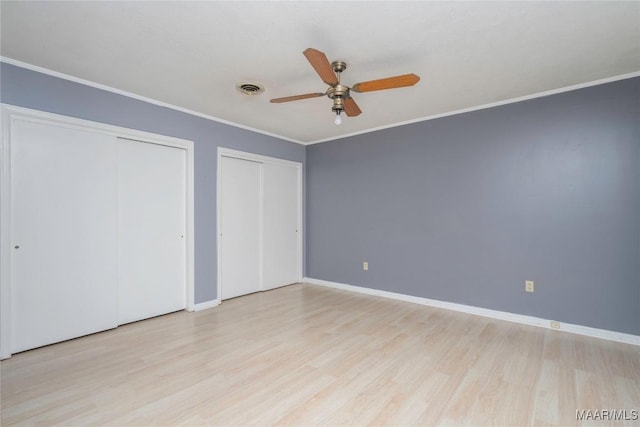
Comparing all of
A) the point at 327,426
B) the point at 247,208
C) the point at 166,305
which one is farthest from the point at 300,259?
the point at 327,426

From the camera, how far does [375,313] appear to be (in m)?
3.47

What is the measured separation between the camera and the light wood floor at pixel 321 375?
173cm

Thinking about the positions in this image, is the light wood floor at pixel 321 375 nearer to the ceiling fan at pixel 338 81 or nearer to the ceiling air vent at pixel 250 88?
the ceiling fan at pixel 338 81

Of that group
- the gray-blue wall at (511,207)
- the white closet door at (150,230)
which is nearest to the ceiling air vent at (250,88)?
the white closet door at (150,230)

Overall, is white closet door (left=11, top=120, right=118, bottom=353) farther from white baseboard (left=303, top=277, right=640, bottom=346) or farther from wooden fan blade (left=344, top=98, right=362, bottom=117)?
white baseboard (left=303, top=277, right=640, bottom=346)

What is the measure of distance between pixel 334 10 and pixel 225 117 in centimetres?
236

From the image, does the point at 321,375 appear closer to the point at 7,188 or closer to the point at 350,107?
the point at 350,107

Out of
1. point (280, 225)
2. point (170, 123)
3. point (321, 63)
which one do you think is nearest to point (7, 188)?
point (170, 123)

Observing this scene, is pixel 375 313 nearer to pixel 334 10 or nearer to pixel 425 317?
Result: pixel 425 317

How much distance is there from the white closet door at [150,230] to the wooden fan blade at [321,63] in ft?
7.55

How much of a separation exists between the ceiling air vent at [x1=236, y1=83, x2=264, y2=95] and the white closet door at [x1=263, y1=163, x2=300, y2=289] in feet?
5.52

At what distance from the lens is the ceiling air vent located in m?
2.74

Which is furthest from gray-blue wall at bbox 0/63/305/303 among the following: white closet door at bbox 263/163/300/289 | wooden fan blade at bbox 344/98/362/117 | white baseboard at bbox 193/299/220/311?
wooden fan blade at bbox 344/98/362/117

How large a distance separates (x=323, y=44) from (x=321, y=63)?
41cm
